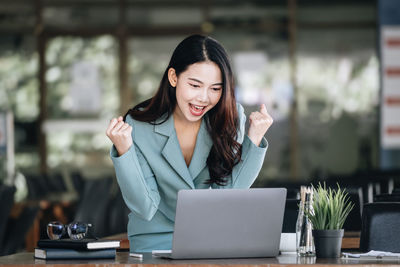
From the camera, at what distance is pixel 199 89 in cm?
346

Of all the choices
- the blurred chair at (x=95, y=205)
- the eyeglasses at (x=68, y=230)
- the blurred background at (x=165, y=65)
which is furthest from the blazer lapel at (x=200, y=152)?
the blurred background at (x=165, y=65)

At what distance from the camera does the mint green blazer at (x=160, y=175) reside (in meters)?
3.30

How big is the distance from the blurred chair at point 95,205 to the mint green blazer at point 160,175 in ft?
14.3

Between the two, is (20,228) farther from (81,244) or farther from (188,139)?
(81,244)

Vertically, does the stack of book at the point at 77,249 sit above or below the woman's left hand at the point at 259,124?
below

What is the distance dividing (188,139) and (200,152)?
0.31ft

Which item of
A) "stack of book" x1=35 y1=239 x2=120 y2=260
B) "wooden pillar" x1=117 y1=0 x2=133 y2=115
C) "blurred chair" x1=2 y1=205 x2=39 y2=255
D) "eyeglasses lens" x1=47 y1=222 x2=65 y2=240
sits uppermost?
"wooden pillar" x1=117 y1=0 x2=133 y2=115

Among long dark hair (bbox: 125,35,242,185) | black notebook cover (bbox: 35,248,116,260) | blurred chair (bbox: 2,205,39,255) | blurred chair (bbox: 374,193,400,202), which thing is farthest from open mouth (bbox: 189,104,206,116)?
blurred chair (bbox: 2,205,39,255)

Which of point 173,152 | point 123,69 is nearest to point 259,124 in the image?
point 173,152

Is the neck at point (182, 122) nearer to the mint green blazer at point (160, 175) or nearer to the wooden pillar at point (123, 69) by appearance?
the mint green blazer at point (160, 175)

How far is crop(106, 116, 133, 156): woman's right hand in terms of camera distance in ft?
10.5

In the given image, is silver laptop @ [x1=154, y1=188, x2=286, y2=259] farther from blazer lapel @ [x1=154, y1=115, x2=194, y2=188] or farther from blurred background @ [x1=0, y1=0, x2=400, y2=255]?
blurred background @ [x1=0, y1=0, x2=400, y2=255]

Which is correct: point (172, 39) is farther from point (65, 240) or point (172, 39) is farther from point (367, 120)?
point (65, 240)

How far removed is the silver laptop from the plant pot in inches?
6.5
